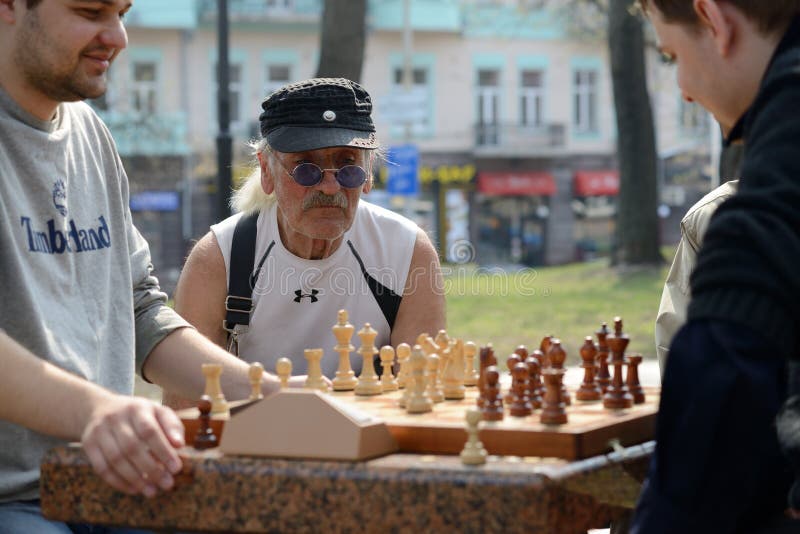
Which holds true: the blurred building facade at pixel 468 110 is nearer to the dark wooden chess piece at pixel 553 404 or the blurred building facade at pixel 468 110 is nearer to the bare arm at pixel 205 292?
the bare arm at pixel 205 292

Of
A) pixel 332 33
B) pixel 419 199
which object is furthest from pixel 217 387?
pixel 419 199

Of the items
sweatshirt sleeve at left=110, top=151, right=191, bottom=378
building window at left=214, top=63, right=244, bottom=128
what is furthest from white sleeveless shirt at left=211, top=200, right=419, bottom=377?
building window at left=214, top=63, right=244, bottom=128

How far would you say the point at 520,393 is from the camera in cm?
226

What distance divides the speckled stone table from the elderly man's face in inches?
75.9

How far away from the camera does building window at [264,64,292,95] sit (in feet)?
116

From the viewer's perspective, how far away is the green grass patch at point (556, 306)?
41.3 ft

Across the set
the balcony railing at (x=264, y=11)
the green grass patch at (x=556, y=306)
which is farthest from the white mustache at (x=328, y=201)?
the balcony railing at (x=264, y=11)

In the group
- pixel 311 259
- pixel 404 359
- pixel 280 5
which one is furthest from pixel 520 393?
pixel 280 5

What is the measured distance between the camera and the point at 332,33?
12359 mm

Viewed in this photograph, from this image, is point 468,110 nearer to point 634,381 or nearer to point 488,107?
point 488,107

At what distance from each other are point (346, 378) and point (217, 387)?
1.67 ft

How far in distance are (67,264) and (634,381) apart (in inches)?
51.7

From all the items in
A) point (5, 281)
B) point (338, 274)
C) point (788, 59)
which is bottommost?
point (338, 274)

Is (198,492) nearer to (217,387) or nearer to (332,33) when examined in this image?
(217,387)
